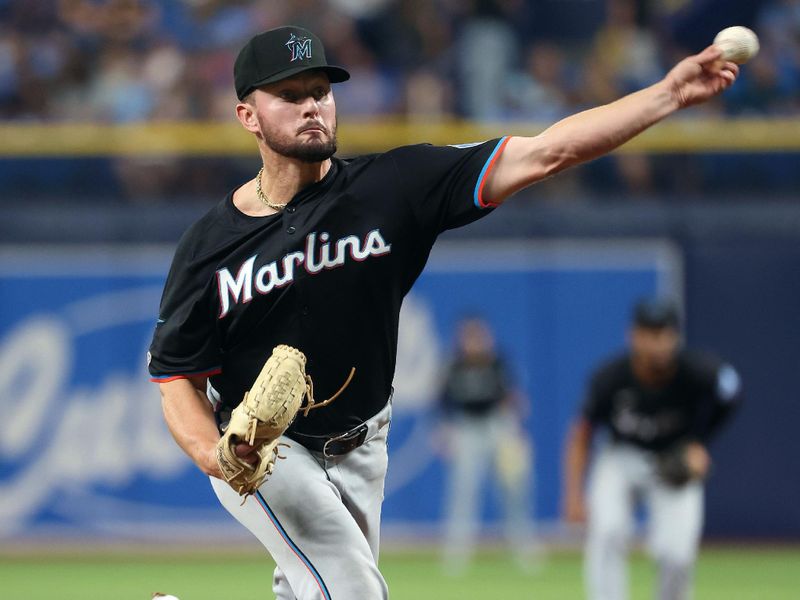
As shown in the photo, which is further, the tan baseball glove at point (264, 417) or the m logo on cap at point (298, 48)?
the m logo on cap at point (298, 48)

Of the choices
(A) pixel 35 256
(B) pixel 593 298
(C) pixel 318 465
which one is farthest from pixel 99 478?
(C) pixel 318 465

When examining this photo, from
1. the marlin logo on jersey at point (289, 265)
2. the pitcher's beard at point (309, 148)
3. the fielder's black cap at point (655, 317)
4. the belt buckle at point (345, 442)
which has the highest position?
the fielder's black cap at point (655, 317)

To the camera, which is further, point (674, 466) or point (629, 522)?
point (629, 522)

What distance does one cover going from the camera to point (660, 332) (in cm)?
777

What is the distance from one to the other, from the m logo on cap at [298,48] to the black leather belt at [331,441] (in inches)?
46.0

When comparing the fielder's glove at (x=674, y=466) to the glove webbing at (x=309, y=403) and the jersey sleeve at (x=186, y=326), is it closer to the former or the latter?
the glove webbing at (x=309, y=403)

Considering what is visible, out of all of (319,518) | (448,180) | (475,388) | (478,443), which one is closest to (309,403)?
(319,518)

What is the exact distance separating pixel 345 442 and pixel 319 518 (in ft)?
0.91

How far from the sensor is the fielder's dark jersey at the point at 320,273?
14.2 feet

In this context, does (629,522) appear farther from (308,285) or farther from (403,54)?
(403,54)

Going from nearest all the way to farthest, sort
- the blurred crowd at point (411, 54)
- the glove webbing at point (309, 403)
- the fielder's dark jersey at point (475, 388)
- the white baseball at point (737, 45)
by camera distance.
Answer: the white baseball at point (737, 45) < the glove webbing at point (309, 403) < the fielder's dark jersey at point (475, 388) < the blurred crowd at point (411, 54)

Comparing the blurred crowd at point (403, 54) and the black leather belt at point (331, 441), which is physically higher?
the blurred crowd at point (403, 54)

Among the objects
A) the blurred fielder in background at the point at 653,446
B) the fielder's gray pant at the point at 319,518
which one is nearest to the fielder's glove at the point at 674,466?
the blurred fielder in background at the point at 653,446

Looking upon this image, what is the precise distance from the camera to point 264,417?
3.99m
